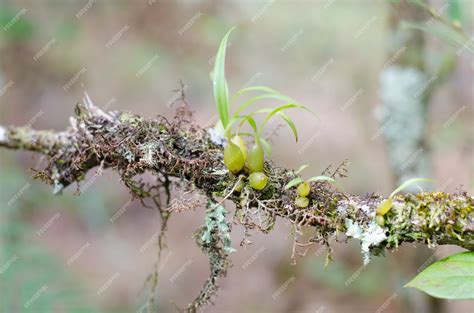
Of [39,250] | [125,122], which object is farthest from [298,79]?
[125,122]

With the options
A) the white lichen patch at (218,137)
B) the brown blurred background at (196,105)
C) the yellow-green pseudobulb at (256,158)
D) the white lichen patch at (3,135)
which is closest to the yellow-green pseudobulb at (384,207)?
the yellow-green pseudobulb at (256,158)

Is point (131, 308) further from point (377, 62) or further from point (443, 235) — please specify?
point (443, 235)

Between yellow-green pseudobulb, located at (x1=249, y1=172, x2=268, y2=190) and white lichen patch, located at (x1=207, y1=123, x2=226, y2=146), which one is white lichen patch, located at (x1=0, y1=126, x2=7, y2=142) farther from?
yellow-green pseudobulb, located at (x1=249, y1=172, x2=268, y2=190)

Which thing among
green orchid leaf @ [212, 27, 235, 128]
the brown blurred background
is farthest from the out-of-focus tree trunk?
green orchid leaf @ [212, 27, 235, 128]

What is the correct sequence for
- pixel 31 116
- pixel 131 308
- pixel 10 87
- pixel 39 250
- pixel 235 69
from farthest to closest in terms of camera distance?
1. pixel 235 69
2. pixel 31 116
3. pixel 131 308
4. pixel 10 87
5. pixel 39 250

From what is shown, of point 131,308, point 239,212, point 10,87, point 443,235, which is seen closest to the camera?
point 443,235

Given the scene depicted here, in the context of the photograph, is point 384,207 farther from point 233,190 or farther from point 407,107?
point 407,107

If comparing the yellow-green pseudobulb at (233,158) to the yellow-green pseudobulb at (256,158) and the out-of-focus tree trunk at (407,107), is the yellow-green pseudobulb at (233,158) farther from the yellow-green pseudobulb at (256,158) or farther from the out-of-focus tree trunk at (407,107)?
the out-of-focus tree trunk at (407,107)
